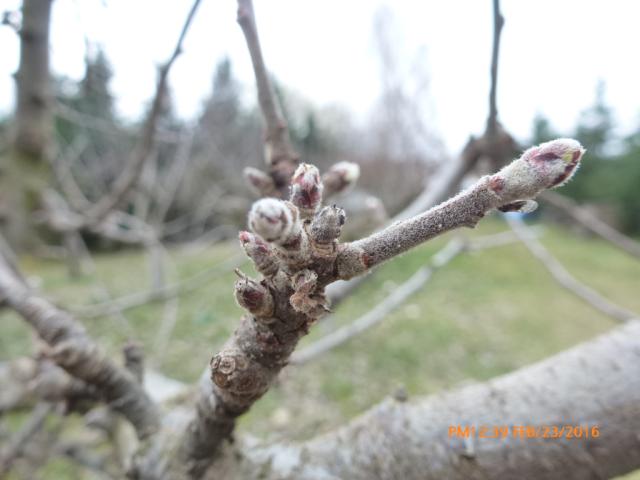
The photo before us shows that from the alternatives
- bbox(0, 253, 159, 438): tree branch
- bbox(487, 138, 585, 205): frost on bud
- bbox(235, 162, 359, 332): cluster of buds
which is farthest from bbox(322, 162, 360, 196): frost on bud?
bbox(0, 253, 159, 438): tree branch

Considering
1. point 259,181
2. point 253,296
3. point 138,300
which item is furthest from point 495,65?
point 138,300

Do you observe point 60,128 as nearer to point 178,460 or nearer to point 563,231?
point 178,460

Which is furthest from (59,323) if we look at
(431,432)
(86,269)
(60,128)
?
(60,128)

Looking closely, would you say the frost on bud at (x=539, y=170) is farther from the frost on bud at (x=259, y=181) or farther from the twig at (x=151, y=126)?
the twig at (x=151, y=126)

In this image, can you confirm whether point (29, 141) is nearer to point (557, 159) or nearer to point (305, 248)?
A: point (305, 248)

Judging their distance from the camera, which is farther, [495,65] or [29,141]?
[29,141]

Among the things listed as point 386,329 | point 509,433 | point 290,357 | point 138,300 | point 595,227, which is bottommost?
point 386,329
